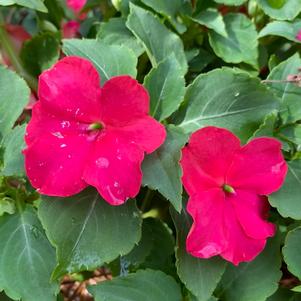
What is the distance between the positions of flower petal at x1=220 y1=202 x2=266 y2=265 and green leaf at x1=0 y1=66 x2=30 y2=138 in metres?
0.37

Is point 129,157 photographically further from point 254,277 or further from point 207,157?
point 254,277

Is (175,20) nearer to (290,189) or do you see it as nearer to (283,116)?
(283,116)

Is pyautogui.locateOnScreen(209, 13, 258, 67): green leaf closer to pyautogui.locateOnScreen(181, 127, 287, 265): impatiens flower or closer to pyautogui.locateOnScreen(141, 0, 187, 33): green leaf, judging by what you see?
pyautogui.locateOnScreen(141, 0, 187, 33): green leaf

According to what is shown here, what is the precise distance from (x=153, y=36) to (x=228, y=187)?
0.32 m

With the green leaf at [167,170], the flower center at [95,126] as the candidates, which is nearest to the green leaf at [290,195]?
the green leaf at [167,170]

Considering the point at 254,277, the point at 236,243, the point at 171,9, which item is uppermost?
the point at 171,9

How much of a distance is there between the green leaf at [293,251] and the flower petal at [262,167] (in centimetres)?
10

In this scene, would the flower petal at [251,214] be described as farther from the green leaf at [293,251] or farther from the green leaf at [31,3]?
the green leaf at [31,3]

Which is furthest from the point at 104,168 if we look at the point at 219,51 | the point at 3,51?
the point at 3,51

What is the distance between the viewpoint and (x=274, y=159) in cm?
83

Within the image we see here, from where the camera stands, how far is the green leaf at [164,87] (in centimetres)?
86

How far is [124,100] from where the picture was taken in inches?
30.2

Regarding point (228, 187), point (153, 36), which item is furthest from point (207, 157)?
point (153, 36)

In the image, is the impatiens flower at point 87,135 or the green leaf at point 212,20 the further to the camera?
the green leaf at point 212,20
